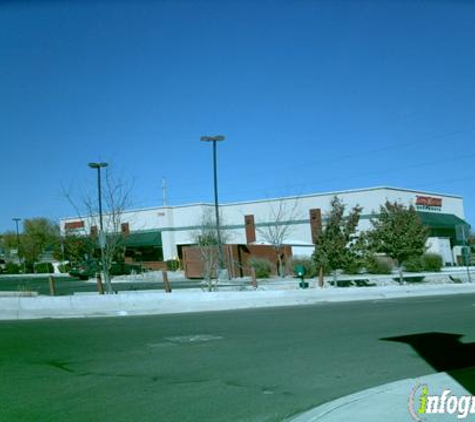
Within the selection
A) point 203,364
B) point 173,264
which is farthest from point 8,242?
point 203,364

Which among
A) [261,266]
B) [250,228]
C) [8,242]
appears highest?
[8,242]

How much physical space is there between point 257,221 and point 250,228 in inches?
44.4

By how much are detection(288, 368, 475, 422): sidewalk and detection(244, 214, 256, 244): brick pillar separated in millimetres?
58447

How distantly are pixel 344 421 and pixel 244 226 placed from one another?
61984 mm

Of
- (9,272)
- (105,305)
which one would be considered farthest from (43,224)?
(105,305)

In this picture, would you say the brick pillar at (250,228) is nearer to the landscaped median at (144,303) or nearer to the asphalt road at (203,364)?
the landscaped median at (144,303)

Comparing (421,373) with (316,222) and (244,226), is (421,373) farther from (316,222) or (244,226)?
(244,226)

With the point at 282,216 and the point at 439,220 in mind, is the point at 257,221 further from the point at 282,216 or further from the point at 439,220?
the point at 439,220

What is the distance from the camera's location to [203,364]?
10.8 meters

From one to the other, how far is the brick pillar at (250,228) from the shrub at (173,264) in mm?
7970

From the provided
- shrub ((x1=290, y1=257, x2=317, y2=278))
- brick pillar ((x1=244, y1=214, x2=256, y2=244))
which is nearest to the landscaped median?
shrub ((x1=290, y1=257, x2=317, y2=278))

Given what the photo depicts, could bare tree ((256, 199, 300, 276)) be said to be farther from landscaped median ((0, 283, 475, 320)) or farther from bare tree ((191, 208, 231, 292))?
landscaped median ((0, 283, 475, 320))

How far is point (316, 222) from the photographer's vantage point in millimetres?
64250

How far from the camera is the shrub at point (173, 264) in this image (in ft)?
206
